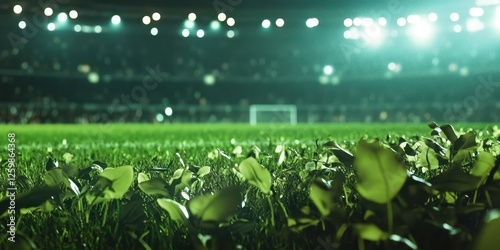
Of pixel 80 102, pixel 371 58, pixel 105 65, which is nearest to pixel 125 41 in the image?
pixel 105 65

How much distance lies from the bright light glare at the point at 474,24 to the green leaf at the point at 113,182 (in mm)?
26319

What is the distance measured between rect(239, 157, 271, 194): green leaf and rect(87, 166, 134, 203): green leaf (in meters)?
0.22

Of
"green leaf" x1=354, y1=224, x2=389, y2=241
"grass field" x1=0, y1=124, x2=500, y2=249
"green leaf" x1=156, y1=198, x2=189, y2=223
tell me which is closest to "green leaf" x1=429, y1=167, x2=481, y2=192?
"grass field" x1=0, y1=124, x2=500, y2=249

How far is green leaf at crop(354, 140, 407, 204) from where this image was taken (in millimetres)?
627

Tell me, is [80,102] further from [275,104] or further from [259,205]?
[259,205]

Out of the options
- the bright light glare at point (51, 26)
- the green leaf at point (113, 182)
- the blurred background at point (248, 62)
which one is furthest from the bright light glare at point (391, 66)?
the green leaf at point (113, 182)

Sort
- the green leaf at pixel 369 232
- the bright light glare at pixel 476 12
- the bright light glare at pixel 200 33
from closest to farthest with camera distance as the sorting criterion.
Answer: the green leaf at pixel 369 232, the bright light glare at pixel 476 12, the bright light glare at pixel 200 33

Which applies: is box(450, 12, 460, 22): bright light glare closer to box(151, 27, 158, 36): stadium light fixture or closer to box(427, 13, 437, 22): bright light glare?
box(427, 13, 437, 22): bright light glare

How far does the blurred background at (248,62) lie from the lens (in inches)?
Result: 922

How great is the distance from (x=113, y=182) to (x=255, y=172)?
0.90ft

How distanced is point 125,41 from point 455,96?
16794 mm

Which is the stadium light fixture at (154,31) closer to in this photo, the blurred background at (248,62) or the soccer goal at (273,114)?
the blurred background at (248,62)

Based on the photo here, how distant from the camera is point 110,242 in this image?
100 cm

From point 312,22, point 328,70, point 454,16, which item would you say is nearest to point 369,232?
point 454,16
